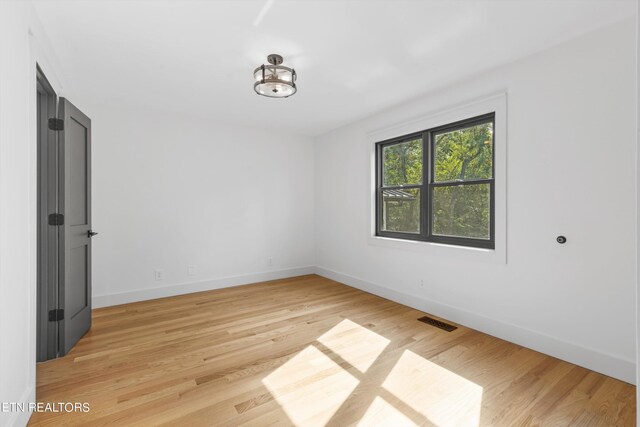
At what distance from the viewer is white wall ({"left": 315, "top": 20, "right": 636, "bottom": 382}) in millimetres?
2170

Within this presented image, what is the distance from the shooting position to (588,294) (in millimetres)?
2330

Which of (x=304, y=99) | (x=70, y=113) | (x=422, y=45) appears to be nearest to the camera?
(x=422, y=45)

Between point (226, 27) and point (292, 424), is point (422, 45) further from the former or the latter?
point (292, 424)

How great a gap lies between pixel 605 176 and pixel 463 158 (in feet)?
4.16

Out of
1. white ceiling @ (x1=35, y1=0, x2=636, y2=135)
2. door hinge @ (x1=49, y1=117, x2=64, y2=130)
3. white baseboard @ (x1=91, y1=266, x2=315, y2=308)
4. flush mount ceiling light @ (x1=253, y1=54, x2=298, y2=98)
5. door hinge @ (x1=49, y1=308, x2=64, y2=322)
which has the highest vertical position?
white ceiling @ (x1=35, y1=0, x2=636, y2=135)

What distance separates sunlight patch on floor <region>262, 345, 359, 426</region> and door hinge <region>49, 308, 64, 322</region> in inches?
75.3

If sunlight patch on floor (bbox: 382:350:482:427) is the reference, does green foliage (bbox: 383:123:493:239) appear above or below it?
above

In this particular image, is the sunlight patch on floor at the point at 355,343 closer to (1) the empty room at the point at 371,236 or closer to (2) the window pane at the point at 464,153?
(1) the empty room at the point at 371,236

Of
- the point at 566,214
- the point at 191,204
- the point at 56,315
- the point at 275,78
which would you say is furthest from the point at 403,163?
the point at 56,315

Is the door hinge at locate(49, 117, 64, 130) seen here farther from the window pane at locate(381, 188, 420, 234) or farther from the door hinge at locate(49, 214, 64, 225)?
the window pane at locate(381, 188, 420, 234)

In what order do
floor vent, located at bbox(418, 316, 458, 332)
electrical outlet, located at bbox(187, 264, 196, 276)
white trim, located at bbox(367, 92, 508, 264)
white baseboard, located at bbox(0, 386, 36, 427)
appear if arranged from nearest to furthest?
white baseboard, located at bbox(0, 386, 36, 427) < white trim, located at bbox(367, 92, 508, 264) < floor vent, located at bbox(418, 316, 458, 332) < electrical outlet, located at bbox(187, 264, 196, 276)

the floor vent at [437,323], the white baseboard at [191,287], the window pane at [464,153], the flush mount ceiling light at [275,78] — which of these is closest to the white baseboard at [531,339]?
the floor vent at [437,323]

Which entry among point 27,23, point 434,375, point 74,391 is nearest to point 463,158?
point 434,375

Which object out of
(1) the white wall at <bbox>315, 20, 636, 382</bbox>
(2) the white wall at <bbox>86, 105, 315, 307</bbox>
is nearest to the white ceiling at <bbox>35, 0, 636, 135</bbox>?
(1) the white wall at <bbox>315, 20, 636, 382</bbox>
